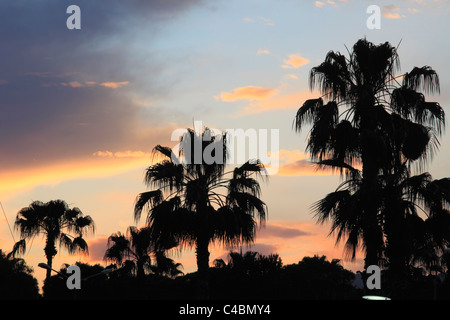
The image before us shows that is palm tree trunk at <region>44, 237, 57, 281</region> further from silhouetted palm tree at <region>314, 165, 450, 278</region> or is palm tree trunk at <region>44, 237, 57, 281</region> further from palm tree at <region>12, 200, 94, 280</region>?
silhouetted palm tree at <region>314, 165, 450, 278</region>

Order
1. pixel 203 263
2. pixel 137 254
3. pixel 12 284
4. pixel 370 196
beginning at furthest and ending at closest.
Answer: pixel 12 284
pixel 137 254
pixel 203 263
pixel 370 196

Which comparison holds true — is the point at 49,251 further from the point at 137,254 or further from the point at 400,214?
the point at 400,214

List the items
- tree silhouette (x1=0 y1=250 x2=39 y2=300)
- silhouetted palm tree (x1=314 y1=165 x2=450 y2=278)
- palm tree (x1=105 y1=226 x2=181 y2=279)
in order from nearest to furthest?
silhouetted palm tree (x1=314 y1=165 x2=450 y2=278) < palm tree (x1=105 y1=226 x2=181 y2=279) < tree silhouette (x1=0 y1=250 x2=39 y2=300)

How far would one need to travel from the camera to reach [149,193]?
2914 cm

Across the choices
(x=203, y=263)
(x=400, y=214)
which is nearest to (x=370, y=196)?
(x=400, y=214)

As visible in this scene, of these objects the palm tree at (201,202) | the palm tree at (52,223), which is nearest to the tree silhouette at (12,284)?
the palm tree at (52,223)

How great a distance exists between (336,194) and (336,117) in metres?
3.14

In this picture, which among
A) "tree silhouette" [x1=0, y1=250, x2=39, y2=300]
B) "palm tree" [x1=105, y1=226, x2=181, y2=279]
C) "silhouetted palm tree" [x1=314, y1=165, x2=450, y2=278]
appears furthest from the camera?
"tree silhouette" [x1=0, y1=250, x2=39, y2=300]

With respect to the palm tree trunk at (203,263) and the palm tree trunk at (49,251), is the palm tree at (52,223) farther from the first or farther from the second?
the palm tree trunk at (203,263)

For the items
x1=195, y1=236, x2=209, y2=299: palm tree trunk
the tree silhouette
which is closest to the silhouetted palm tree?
x1=195, y1=236, x2=209, y2=299: palm tree trunk

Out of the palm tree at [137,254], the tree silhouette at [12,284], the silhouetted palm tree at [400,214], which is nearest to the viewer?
the silhouetted palm tree at [400,214]

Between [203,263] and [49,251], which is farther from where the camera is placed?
[49,251]

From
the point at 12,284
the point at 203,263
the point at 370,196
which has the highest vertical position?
the point at 370,196
